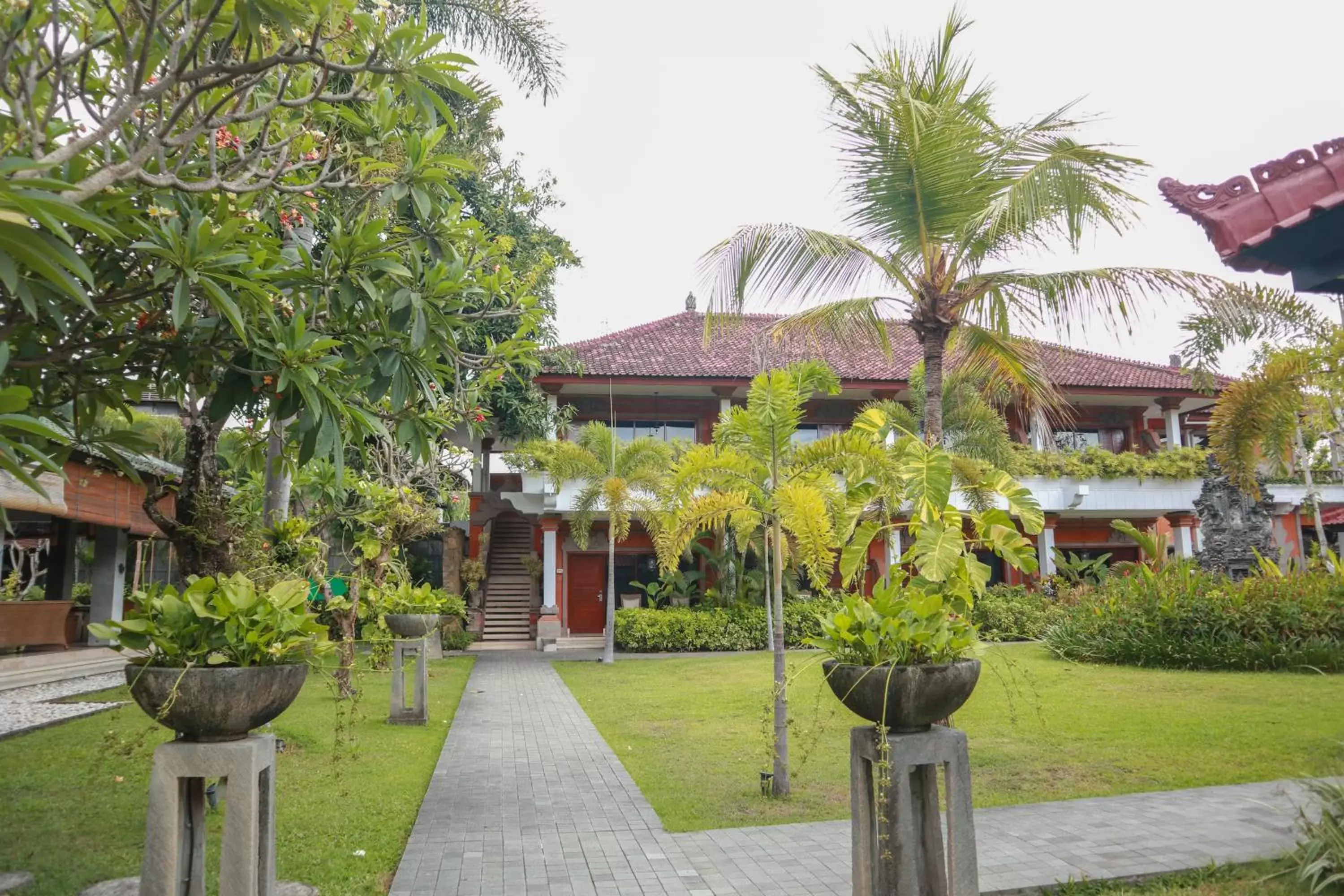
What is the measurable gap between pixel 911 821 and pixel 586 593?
61.8 feet

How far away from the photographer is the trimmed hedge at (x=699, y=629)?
1844 centimetres

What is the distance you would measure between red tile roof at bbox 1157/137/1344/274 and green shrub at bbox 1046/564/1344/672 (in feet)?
28.8

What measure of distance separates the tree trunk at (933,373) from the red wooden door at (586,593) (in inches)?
570

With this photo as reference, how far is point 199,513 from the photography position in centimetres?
621

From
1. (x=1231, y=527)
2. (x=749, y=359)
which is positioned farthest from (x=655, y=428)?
(x=1231, y=527)

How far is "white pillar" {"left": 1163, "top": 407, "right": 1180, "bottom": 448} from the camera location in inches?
918

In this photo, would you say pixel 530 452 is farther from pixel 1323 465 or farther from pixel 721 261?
pixel 1323 465

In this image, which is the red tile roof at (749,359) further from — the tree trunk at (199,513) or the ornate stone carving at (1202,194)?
the ornate stone carving at (1202,194)

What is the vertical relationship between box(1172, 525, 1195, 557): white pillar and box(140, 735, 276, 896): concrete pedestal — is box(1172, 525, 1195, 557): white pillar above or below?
above

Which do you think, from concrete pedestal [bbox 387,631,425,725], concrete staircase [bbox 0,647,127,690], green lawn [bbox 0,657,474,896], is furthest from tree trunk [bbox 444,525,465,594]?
concrete pedestal [bbox 387,631,425,725]

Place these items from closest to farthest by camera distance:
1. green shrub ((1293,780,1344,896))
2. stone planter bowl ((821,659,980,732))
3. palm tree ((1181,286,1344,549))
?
stone planter bowl ((821,659,980,732))
green shrub ((1293,780,1344,896))
palm tree ((1181,286,1344,549))

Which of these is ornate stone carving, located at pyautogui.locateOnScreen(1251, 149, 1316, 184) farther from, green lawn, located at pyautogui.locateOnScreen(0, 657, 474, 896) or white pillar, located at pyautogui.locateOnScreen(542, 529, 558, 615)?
white pillar, located at pyautogui.locateOnScreen(542, 529, 558, 615)

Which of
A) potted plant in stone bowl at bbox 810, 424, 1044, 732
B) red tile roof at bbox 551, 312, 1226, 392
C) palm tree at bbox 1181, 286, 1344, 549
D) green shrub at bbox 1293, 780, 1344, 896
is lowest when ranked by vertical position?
green shrub at bbox 1293, 780, 1344, 896

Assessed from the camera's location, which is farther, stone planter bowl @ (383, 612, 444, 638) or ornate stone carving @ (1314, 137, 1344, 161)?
stone planter bowl @ (383, 612, 444, 638)
